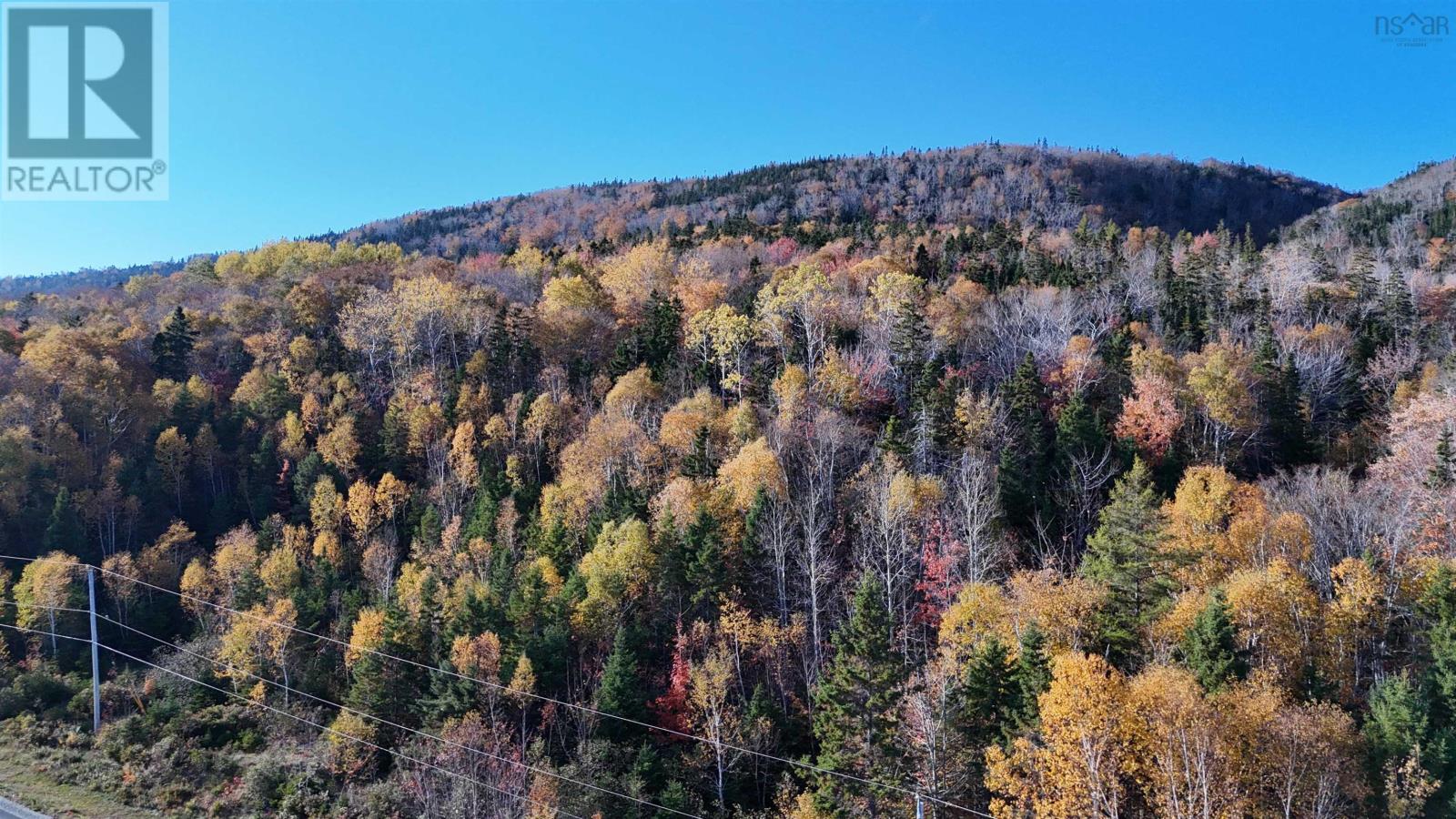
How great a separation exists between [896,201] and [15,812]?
132960 millimetres

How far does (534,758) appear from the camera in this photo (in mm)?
32750

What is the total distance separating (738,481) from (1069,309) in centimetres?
2968

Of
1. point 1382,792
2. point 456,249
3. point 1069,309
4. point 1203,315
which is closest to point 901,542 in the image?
point 1382,792

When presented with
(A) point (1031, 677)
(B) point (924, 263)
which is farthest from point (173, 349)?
(A) point (1031, 677)

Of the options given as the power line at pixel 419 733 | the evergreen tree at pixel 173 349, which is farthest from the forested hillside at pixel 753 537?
the power line at pixel 419 733

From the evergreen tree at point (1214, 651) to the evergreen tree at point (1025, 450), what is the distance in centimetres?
1432

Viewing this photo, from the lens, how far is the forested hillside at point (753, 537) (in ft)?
89.1

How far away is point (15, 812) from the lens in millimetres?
22062

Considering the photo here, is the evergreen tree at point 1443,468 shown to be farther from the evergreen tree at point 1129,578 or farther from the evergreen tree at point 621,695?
the evergreen tree at point 621,695

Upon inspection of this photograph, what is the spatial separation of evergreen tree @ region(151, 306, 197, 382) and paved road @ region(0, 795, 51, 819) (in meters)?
52.2

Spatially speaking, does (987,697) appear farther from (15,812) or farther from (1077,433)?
(15,812)

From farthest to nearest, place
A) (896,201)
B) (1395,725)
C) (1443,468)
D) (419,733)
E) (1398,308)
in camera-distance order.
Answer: (896,201), (1398,308), (1443,468), (419,733), (1395,725)

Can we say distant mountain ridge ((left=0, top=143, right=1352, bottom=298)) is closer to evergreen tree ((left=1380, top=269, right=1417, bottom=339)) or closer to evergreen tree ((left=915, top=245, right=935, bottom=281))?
evergreen tree ((left=915, top=245, right=935, bottom=281))

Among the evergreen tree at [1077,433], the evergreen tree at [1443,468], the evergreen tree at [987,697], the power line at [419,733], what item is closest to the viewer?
the evergreen tree at [987,697]
